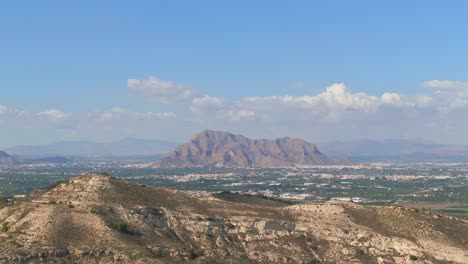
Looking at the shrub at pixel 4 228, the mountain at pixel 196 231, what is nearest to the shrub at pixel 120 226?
the mountain at pixel 196 231

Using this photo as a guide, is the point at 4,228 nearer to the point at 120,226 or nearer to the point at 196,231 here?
the point at 120,226

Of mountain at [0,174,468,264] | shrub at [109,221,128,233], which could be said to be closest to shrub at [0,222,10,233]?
mountain at [0,174,468,264]

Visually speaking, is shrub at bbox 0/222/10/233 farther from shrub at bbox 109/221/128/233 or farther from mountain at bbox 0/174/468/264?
shrub at bbox 109/221/128/233

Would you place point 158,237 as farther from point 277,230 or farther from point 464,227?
point 464,227

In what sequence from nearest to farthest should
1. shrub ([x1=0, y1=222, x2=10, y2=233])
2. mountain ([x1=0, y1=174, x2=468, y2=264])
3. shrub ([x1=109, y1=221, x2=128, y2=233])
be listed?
mountain ([x1=0, y1=174, x2=468, y2=264]) < shrub ([x1=0, y1=222, x2=10, y2=233]) < shrub ([x1=109, y1=221, x2=128, y2=233])

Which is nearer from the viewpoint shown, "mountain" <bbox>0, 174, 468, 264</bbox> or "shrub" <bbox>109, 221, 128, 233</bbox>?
"mountain" <bbox>0, 174, 468, 264</bbox>

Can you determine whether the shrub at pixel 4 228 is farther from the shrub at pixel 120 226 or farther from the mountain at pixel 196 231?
the shrub at pixel 120 226

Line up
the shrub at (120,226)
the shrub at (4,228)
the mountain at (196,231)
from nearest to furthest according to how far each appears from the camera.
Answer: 1. the mountain at (196,231)
2. the shrub at (4,228)
3. the shrub at (120,226)

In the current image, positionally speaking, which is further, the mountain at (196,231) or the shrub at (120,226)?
the shrub at (120,226)
